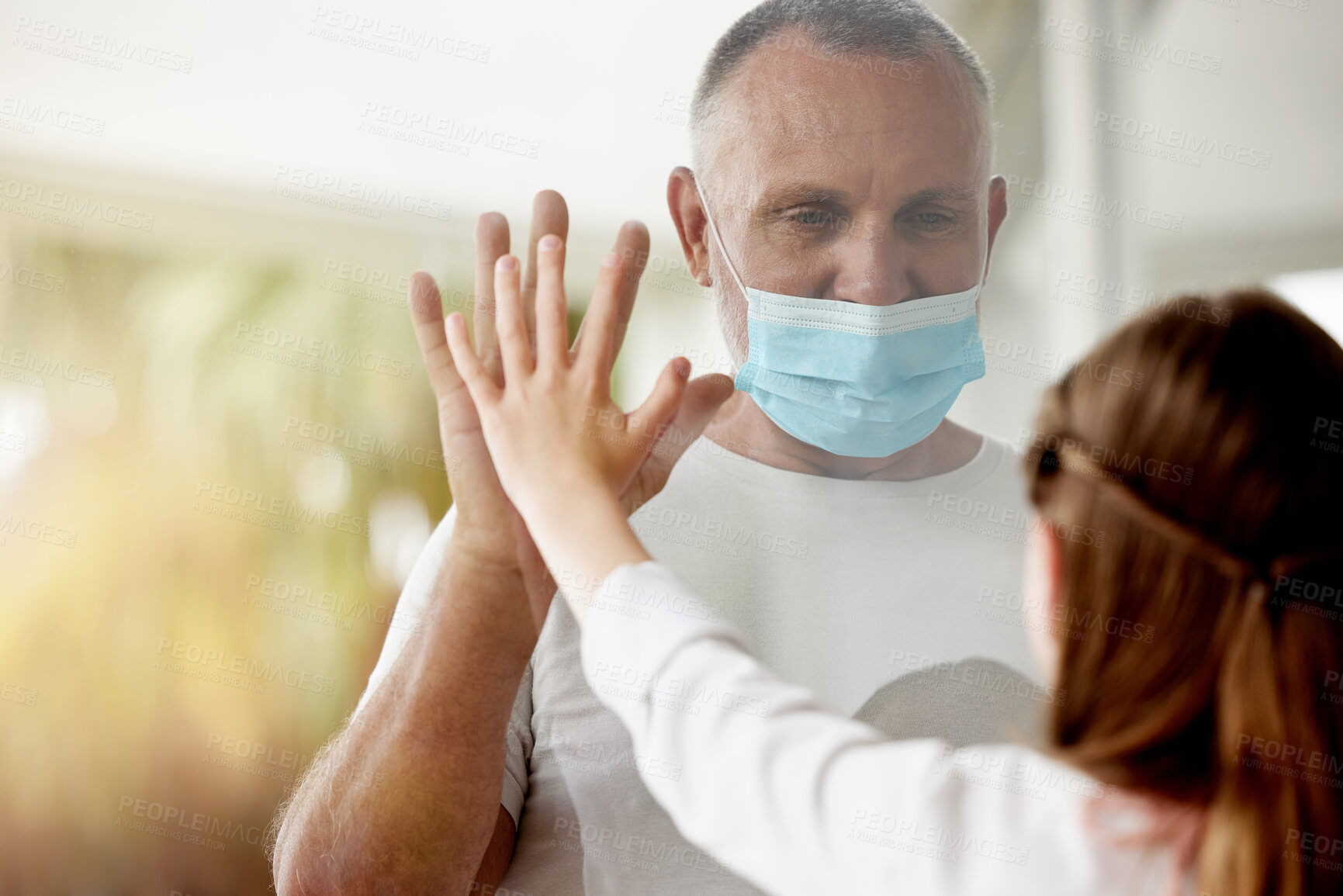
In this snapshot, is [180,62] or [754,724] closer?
[754,724]

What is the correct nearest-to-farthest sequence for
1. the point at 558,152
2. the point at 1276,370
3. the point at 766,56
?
the point at 1276,370
the point at 766,56
the point at 558,152

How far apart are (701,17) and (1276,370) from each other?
0.63 metres

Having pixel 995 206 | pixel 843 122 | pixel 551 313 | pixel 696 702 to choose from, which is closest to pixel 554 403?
pixel 551 313

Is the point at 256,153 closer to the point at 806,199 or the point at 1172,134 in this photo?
the point at 806,199

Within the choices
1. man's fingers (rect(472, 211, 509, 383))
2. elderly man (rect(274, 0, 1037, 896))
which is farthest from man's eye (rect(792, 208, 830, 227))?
man's fingers (rect(472, 211, 509, 383))

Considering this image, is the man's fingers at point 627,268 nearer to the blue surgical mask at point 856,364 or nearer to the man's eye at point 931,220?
the blue surgical mask at point 856,364

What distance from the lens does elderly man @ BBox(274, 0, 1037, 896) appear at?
0.73m

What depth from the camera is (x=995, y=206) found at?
3.12 ft

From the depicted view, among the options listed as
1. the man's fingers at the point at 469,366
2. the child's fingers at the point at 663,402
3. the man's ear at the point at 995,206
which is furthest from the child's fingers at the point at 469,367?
the man's ear at the point at 995,206

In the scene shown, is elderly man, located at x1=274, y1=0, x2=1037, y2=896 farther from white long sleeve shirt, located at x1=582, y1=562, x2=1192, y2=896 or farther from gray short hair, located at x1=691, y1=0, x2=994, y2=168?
white long sleeve shirt, located at x1=582, y1=562, x2=1192, y2=896

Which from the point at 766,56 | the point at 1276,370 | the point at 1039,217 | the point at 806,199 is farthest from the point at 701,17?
the point at 1276,370

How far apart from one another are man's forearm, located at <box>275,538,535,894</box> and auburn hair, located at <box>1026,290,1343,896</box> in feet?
1.33

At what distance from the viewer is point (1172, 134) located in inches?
40.4

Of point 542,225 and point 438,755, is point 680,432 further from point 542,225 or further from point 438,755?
point 438,755
